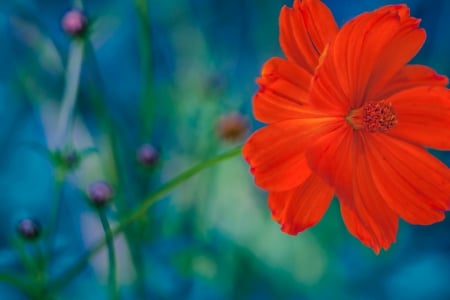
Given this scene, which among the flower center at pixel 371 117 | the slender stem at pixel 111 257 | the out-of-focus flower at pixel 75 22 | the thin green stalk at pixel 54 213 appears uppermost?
the out-of-focus flower at pixel 75 22

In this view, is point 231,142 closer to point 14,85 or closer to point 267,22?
point 267,22

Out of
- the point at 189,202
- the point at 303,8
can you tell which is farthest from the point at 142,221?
the point at 303,8

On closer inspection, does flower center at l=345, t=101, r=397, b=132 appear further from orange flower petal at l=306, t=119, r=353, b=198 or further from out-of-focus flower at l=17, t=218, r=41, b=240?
out-of-focus flower at l=17, t=218, r=41, b=240

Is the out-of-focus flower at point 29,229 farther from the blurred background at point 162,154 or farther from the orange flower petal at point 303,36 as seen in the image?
the orange flower petal at point 303,36

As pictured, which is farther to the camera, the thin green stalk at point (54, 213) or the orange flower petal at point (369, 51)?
the thin green stalk at point (54, 213)

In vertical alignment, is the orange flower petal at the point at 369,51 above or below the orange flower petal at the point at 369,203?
above

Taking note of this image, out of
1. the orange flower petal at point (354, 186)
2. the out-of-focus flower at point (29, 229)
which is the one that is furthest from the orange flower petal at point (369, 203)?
the out-of-focus flower at point (29, 229)
